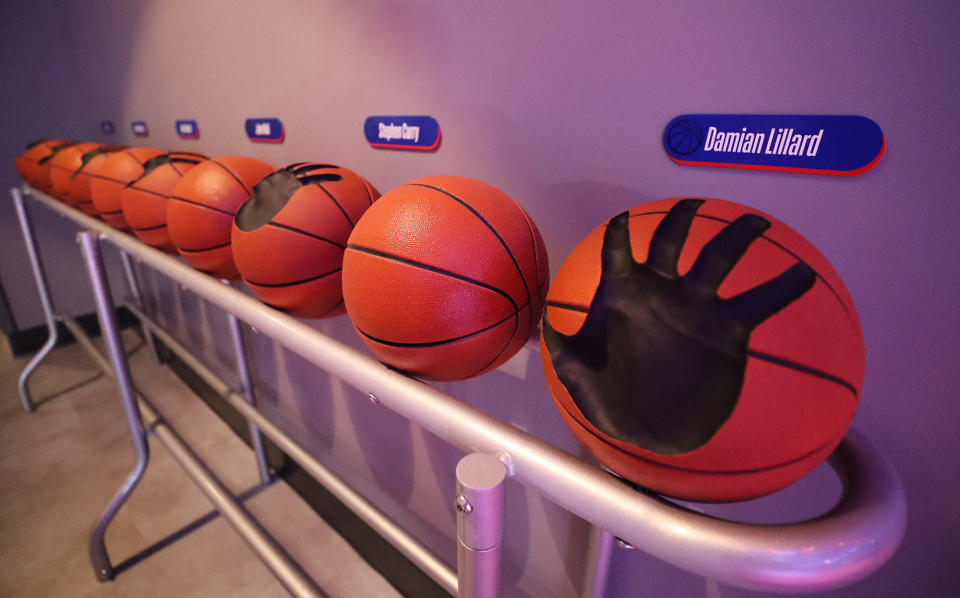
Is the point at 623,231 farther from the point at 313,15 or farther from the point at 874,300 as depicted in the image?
the point at 313,15

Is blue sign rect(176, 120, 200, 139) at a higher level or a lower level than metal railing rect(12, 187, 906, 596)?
higher

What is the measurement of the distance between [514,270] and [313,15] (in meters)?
0.94

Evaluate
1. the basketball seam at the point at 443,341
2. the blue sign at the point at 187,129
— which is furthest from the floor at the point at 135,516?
the blue sign at the point at 187,129

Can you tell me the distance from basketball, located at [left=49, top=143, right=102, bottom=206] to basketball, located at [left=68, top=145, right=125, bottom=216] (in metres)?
0.03

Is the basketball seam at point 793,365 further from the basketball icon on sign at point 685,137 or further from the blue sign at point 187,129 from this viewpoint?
the blue sign at point 187,129

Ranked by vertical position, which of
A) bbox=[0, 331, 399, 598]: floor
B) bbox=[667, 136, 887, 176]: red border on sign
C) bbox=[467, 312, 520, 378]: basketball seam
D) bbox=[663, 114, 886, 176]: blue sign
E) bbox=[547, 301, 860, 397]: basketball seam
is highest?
bbox=[663, 114, 886, 176]: blue sign

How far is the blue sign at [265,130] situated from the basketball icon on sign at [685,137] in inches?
44.1

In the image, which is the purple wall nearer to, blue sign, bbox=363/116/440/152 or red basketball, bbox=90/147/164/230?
blue sign, bbox=363/116/440/152

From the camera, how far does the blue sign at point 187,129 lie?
1732 millimetres

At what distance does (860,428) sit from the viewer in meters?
0.59

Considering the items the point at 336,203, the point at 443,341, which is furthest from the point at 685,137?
the point at 336,203

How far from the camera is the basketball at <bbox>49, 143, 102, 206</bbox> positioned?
157 centimetres

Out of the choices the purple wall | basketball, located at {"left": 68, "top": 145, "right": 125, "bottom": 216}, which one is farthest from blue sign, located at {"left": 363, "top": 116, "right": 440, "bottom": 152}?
basketball, located at {"left": 68, "top": 145, "right": 125, "bottom": 216}

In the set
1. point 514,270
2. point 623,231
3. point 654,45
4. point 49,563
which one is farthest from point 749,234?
point 49,563
